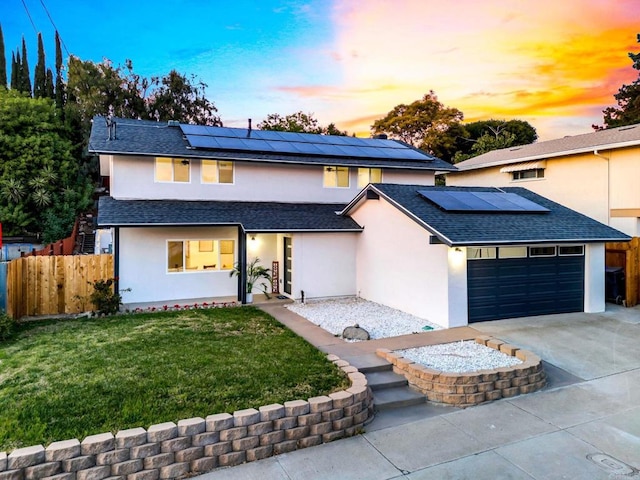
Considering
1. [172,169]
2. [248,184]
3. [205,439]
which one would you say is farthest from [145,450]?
[248,184]

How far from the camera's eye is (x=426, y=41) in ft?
51.5

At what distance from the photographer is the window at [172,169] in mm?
13891

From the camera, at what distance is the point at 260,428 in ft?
15.8

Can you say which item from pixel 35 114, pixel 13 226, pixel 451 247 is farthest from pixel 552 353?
pixel 35 114

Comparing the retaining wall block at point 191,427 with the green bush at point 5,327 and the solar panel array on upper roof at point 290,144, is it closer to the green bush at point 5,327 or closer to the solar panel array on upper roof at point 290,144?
the green bush at point 5,327

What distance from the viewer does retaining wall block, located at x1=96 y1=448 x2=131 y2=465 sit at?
4.21 meters

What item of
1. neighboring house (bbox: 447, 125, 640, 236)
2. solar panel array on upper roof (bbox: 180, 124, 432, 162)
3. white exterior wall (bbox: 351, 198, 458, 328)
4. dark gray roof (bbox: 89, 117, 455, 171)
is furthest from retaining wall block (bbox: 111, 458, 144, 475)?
neighboring house (bbox: 447, 125, 640, 236)

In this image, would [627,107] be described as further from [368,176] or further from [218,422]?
[218,422]

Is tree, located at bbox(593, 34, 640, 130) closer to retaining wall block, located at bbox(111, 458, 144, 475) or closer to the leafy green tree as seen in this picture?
retaining wall block, located at bbox(111, 458, 144, 475)

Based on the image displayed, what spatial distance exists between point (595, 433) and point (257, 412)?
4.27 metres

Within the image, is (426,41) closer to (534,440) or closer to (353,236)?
(353,236)

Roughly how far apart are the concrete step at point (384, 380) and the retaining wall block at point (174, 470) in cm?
302

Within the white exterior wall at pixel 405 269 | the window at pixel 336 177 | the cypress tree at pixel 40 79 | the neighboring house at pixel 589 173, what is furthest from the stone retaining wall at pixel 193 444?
the cypress tree at pixel 40 79

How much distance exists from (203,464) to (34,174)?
27337 mm
